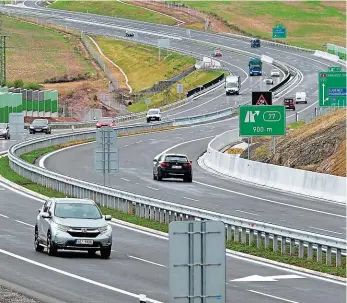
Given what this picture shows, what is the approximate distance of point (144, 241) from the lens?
35.9 m

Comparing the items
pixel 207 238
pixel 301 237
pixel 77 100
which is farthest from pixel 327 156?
pixel 77 100

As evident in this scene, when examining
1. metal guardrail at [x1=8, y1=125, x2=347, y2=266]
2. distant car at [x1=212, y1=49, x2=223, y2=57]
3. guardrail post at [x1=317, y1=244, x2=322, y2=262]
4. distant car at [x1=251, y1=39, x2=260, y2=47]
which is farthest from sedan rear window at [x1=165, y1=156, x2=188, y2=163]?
distant car at [x1=251, y1=39, x2=260, y2=47]

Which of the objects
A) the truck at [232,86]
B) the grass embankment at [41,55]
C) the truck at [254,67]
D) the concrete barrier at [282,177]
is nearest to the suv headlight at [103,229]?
the concrete barrier at [282,177]

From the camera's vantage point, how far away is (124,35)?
198500 millimetres

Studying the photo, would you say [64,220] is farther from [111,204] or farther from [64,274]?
[111,204]

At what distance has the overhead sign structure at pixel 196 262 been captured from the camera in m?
15.5

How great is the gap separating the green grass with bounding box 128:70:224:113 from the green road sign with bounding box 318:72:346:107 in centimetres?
6084

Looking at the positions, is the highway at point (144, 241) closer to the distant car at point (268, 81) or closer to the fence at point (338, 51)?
the distant car at point (268, 81)

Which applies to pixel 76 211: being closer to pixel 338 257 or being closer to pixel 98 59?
pixel 338 257

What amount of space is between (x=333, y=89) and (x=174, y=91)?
7302cm

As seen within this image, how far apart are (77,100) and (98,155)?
93.0 m

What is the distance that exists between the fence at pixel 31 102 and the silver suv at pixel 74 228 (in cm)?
8185

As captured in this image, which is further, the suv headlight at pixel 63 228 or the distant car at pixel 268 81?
the distant car at pixel 268 81

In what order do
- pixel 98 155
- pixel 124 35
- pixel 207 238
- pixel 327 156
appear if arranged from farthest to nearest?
pixel 124 35 < pixel 327 156 < pixel 98 155 < pixel 207 238
